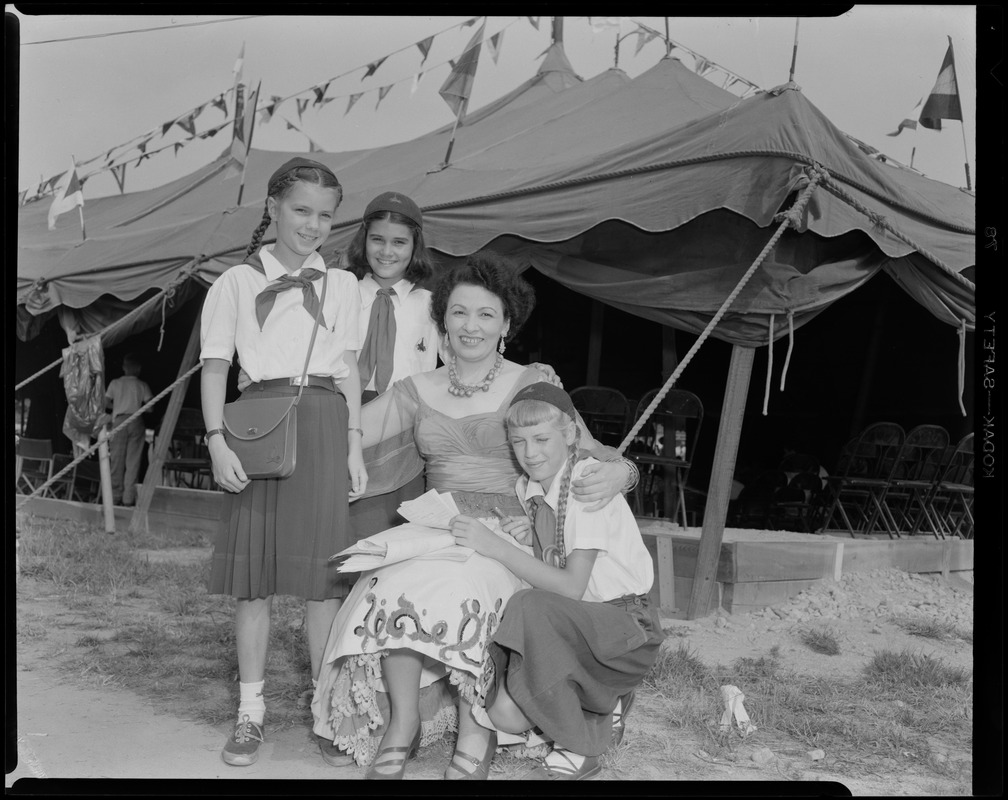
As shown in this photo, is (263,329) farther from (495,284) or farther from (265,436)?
(495,284)

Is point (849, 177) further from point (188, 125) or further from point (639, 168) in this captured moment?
point (188, 125)

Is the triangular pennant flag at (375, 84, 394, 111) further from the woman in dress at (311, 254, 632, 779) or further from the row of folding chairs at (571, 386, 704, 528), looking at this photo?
the woman in dress at (311, 254, 632, 779)

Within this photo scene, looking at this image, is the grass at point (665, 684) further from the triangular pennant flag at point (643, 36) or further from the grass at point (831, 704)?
the triangular pennant flag at point (643, 36)

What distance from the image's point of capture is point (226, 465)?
273 cm

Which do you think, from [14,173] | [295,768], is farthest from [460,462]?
[14,173]

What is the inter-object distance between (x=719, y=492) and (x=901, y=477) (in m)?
3.19

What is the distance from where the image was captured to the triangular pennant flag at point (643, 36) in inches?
342

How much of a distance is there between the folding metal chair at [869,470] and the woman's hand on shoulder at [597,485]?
163 inches

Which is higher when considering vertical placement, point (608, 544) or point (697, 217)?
point (697, 217)

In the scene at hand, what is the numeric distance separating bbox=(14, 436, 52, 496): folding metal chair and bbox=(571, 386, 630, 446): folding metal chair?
5.40m

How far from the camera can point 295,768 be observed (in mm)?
2756

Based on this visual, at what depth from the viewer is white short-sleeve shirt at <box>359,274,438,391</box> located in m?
3.29

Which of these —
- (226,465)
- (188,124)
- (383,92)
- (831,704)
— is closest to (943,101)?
(831,704)

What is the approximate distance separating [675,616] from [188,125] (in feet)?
24.6
